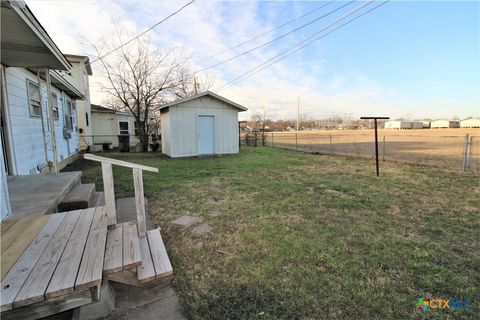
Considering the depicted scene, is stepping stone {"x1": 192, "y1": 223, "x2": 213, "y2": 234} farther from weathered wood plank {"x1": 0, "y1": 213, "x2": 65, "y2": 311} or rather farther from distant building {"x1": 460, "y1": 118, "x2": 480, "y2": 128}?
distant building {"x1": 460, "y1": 118, "x2": 480, "y2": 128}

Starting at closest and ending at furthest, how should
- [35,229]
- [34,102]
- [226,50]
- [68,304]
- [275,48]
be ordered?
[68,304] < [35,229] < [34,102] < [275,48] < [226,50]

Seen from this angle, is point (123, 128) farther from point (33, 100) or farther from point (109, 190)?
point (109, 190)

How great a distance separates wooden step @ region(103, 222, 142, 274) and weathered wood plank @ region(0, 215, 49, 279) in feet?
2.01

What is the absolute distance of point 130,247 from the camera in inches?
80.4

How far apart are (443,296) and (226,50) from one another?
49.8ft

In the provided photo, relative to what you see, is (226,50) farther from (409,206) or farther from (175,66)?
(409,206)

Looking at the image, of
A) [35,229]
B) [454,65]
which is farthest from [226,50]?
[35,229]

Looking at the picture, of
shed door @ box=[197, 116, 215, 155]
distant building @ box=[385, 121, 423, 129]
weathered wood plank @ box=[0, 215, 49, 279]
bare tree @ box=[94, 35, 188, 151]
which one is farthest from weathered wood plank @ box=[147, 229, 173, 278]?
distant building @ box=[385, 121, 423, 129]

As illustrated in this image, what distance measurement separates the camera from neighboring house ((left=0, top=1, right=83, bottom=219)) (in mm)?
2619

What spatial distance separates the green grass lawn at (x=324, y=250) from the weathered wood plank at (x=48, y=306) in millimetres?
730

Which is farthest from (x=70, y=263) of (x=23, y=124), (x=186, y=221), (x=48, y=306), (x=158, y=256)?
(x=23, y=124)

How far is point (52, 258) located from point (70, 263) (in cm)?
21

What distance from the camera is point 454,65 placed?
35.8 ft

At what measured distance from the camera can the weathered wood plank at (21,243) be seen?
1.68m
